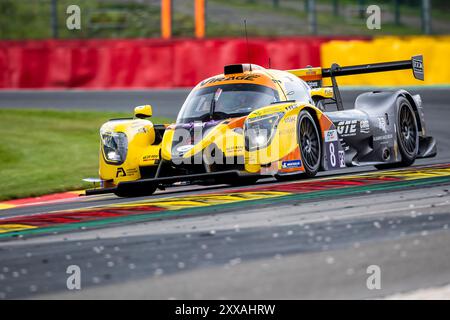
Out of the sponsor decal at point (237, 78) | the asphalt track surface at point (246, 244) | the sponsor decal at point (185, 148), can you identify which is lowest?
the asphalt track surface at point (246, 244)

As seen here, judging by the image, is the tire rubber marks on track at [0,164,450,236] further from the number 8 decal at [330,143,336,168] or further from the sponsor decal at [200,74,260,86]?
the sponsor decal at [200,74,260,86]

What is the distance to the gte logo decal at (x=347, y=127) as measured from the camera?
11656 millimetres

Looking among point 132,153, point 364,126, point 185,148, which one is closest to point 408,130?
point 364,126

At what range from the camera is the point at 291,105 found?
1067cm

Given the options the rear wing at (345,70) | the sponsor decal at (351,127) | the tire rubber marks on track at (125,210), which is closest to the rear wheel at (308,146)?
the sponsor decal at (351,127)

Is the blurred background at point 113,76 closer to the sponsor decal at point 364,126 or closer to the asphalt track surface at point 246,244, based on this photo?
the sponsor decal at point 364,126

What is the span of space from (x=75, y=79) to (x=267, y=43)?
5.82 metres

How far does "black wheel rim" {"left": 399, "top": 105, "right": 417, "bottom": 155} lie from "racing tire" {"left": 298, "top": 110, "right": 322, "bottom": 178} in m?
1.89

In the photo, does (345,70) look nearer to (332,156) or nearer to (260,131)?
(332,156)

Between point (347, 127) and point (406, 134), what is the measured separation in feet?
4.34

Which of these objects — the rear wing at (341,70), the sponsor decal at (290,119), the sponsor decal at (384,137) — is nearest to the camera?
the sponsor decal at (290,119)

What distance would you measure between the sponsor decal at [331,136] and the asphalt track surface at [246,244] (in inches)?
42.4
